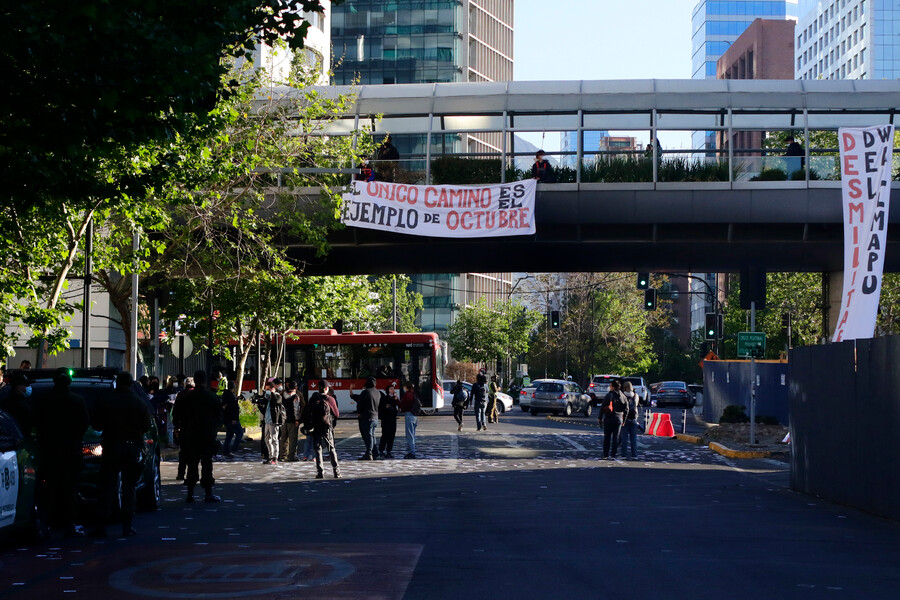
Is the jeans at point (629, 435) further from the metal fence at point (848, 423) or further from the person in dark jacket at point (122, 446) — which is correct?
the person in dark jacket at point (122, 446)

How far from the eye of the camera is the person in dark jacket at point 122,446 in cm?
1269

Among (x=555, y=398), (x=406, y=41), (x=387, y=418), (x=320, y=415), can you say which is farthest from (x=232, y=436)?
(x=406, y=41)

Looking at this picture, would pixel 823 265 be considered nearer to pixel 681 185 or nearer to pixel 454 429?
pixel 681 185

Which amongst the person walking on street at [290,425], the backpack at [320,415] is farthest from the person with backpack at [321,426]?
the person walking on street at [290,425]

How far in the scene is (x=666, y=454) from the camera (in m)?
29.3

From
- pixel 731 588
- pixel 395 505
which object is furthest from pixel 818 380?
pixel 731 588

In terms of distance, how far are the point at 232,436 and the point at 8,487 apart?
16.4m

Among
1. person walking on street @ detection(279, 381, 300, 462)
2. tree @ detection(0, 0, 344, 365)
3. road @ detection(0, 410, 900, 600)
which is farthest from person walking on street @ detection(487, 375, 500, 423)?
tree @ detection(0, 0, 344, 365)

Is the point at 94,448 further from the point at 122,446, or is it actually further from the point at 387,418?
the point at 387,418

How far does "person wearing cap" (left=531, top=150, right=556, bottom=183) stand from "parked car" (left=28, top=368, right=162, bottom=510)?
17.5m

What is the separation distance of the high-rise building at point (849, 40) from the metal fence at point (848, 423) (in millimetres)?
118415

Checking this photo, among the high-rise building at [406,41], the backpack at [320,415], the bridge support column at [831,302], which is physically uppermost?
the high-rise building at [406,41]

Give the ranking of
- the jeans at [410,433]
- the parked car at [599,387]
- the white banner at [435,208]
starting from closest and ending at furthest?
the jeans at [410,433], the white banner at [435,208], the parked car at [599,387]

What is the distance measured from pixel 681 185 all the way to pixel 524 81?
5.40 meters
